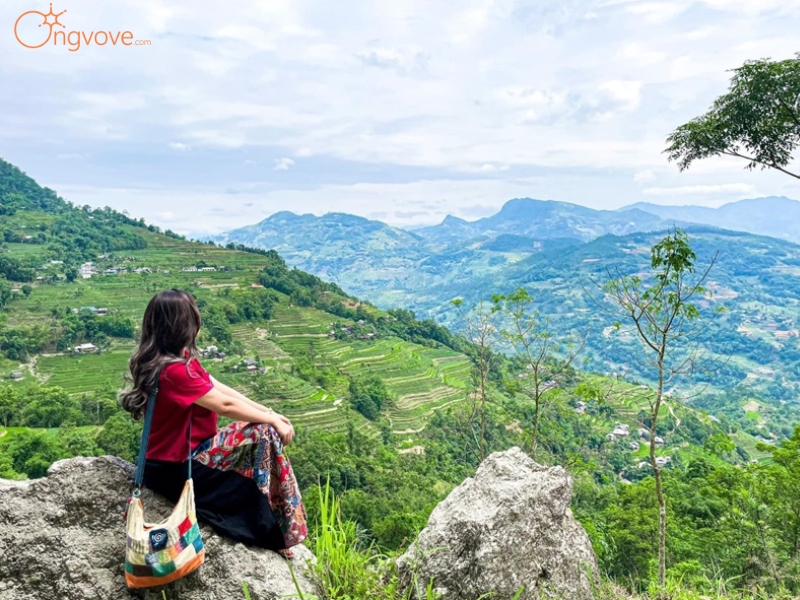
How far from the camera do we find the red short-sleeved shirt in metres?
2.38

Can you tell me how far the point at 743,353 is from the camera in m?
115

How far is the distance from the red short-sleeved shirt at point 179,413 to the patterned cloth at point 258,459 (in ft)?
0.25

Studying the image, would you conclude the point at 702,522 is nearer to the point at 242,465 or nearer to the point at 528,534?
the point at 528,534

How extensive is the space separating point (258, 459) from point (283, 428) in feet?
0.69

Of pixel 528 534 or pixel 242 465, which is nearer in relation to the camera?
pixel 242 465

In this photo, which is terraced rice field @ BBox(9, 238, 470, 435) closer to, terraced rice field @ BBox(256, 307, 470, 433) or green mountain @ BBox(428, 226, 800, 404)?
terraced rice field @ BBox(256, 307, 470, 433)

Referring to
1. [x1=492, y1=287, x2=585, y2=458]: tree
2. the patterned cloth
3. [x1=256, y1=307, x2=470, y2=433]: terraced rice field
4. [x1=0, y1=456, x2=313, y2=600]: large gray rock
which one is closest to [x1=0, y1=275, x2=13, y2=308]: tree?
[x1=256, y1=307, x2=470, y2=433]: terraced rice field

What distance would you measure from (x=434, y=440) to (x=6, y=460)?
27307mm

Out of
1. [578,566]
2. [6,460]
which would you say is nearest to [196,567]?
[578,566]

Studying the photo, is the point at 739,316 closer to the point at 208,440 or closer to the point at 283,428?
the point at 283,428

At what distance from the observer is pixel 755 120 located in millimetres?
7617

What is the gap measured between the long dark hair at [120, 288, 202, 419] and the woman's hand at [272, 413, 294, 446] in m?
0.51

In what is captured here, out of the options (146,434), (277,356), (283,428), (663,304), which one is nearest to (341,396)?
(277,356)

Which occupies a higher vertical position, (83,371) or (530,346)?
(530,346)
